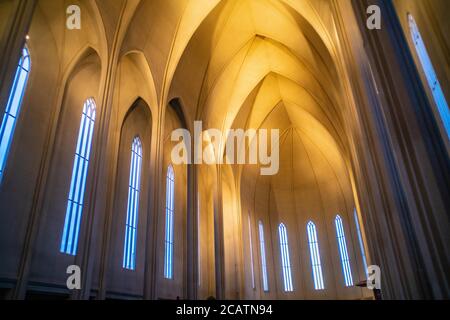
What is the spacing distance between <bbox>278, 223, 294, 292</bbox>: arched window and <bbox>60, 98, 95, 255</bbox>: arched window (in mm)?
19768

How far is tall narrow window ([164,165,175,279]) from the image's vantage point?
55.2ft

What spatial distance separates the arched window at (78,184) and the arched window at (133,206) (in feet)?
8.98

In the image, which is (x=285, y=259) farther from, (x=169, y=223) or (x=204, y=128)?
(x=204, y=128)

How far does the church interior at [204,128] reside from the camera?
17.8 ft

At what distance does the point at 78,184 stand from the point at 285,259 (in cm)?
2031

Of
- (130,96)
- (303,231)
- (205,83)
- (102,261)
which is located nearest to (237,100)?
(205,83)

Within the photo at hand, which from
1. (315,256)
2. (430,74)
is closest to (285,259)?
(315,256)

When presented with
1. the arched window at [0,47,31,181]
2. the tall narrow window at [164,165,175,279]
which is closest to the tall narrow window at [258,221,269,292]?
the tall narrow window at [164,165,175,279]

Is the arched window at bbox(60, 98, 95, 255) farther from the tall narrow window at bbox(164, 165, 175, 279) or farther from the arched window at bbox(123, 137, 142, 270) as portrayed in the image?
the tall narrow window at bbox(164, 165, 175, 279)

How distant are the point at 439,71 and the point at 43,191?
11.6 m

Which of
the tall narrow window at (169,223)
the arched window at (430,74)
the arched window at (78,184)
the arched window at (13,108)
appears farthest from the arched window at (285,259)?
the arched window at (430,74)

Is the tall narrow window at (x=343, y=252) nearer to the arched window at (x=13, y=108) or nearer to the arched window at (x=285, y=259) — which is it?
the arched window at (x=285, y=259)

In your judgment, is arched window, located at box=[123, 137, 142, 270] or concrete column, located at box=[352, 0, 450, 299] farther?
arched window, located at box=[123, 137, 142, 270]

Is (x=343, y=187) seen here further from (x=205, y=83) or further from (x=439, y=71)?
(x=439, y=71)
